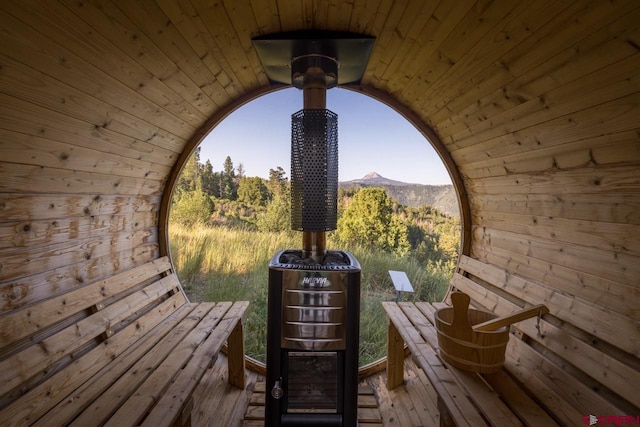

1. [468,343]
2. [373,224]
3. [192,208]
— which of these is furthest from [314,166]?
[192,208]

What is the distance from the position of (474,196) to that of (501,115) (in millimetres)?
821

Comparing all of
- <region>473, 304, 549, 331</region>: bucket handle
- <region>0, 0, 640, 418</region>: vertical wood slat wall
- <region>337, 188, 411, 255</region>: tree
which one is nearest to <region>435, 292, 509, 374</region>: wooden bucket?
<region>473, 304, 549, 331</region>: bucket handle

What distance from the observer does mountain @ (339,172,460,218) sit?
368 centimetres

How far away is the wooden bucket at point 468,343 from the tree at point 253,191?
8.82ft

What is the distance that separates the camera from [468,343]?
4.60ft

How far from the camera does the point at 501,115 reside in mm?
1555

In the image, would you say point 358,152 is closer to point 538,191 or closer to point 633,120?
point 538,191

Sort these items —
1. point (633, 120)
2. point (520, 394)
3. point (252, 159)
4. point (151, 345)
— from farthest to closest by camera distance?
1. point (252, 159)
2. point (151, 345)
3. point (520, 394)
4. point (633, 120)

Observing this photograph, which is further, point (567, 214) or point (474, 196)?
point (474, 196)

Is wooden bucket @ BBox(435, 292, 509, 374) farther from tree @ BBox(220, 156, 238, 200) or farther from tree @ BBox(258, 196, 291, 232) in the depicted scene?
tree @ BBox(220, 156, 238, 200)

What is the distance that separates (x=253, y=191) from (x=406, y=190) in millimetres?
1978

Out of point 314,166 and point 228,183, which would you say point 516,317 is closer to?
point 314,166

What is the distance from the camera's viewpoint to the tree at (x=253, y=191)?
3.72m

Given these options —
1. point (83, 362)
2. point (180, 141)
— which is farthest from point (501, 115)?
point (83, 362)
